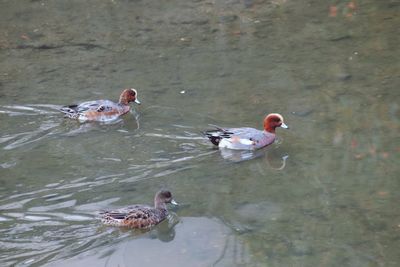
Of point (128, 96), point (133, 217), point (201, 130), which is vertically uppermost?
point (128, 96)

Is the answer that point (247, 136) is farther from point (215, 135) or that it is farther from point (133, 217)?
point (133, 217)

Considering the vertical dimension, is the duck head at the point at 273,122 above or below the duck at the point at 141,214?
above


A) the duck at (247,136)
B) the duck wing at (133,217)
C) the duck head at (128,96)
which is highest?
the duck head at (128,96)

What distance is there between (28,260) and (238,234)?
1.90 m

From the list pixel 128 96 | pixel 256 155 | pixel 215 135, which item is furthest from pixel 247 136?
pixel 128 96

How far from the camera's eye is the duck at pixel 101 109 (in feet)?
34.0

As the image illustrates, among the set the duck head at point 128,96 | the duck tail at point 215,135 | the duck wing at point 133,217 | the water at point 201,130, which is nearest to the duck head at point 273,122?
the water at point 201,130

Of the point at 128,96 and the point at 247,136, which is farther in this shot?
the point at 128,96

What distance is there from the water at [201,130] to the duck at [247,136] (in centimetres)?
14

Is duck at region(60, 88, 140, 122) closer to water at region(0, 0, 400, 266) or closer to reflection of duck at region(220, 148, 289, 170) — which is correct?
water at region(0, 0, 400, 266)

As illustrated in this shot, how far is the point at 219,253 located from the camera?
24.3ft

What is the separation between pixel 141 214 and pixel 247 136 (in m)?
2.18

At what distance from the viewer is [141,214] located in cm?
790

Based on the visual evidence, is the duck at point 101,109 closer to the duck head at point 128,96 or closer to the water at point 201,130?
the duck head at point 128,96
